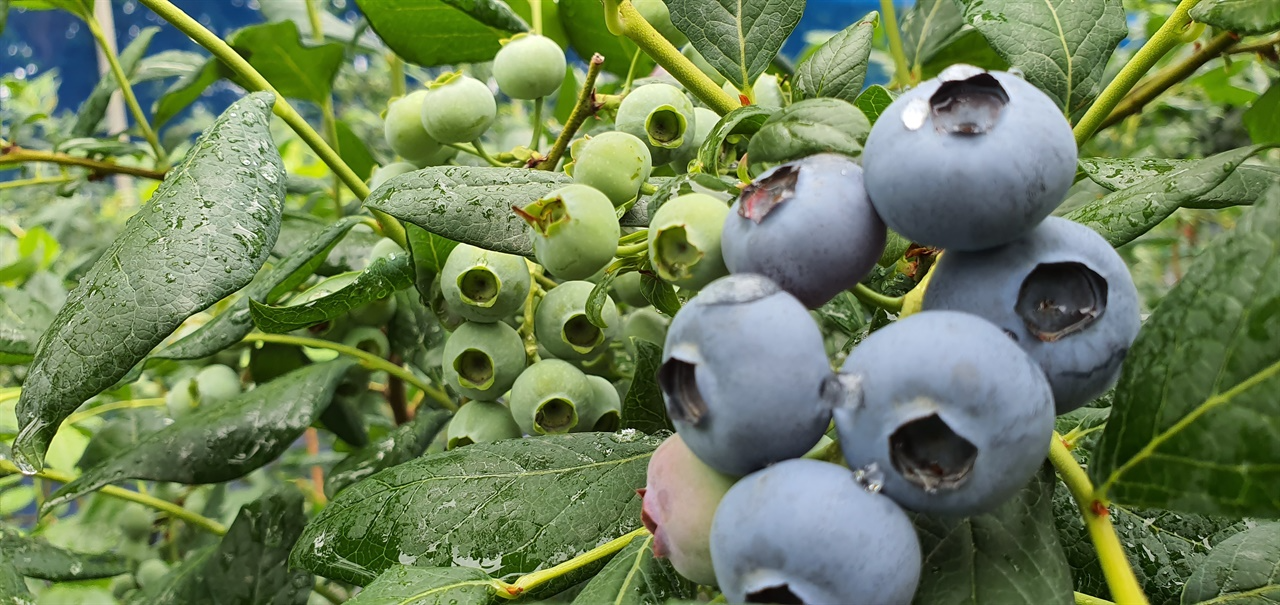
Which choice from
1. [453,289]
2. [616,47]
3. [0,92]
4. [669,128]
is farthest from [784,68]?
[0,92]

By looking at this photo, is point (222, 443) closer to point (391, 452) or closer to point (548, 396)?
point (391, 452)

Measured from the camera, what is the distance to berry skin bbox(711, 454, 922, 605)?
40cm

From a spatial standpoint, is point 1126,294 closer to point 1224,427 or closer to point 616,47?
point 1224,427

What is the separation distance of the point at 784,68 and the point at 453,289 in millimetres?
708

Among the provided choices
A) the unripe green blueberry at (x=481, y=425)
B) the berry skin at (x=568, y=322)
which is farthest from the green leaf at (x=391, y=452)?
the berry skin at (x=568, y=322)

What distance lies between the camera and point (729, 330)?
1.37 ft

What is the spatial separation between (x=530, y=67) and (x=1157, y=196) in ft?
2.03

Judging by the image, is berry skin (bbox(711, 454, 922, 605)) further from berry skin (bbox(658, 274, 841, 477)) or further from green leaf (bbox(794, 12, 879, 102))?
green leaf (bbox(794, 12, 879, 102))

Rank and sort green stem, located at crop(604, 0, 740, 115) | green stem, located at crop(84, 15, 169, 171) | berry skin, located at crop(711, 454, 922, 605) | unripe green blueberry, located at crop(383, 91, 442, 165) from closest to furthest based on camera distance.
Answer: berry skin, located at crop(711, 454, 922, 605), green stem, located at crop(604, 0, 740, 115), unripe green blueberry, located at crop(383, 91, 442, 165), green stem, located at crop(84, 15, 169, 171)

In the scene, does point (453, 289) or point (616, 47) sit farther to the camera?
point (616, 47)

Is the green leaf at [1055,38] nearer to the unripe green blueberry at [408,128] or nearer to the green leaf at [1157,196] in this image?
the green leaf at [1157,196]

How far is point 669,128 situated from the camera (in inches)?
34.9

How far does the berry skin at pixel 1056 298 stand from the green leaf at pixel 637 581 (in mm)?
252

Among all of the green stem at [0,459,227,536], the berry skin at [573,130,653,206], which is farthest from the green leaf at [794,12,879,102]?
the green stem at [0,459,227,536]
